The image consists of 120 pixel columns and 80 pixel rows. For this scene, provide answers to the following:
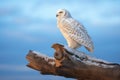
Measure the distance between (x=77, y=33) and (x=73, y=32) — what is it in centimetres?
6

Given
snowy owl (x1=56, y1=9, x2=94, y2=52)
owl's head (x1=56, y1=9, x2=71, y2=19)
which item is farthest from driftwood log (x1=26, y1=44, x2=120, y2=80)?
owl's head (x1=56, y1=9, x2=71, y2=19)

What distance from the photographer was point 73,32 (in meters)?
4.18

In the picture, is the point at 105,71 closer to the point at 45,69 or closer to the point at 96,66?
the point at 96,66

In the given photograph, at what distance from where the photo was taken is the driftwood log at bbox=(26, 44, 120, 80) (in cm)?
373

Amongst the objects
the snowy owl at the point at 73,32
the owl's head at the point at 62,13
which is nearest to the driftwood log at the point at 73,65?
the snowy owl at the point at 73,32

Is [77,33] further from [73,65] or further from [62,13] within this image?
[73,65]

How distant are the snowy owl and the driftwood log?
161 millimetres

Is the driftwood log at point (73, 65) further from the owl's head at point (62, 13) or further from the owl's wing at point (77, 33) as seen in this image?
the owl's head at point (62, 13)

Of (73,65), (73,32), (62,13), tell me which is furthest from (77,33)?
(73,65)

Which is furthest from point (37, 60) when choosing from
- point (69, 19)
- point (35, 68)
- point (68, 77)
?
point (69, 19)

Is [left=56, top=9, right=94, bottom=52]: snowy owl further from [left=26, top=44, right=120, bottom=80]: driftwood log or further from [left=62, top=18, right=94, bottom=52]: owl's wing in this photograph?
[left=26, top=44, right=120, bottom=80]: driftwood log

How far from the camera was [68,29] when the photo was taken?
166 inches

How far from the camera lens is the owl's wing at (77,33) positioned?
416 cm

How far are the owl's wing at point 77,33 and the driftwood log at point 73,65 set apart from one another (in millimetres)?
164
